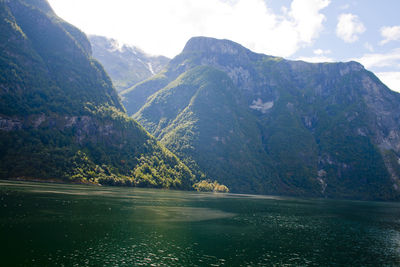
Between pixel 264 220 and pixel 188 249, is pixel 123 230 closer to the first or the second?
pixel 188 249

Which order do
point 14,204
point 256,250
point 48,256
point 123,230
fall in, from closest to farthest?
point 48,256 → point 256,250 → point 123,230 → point 14,204

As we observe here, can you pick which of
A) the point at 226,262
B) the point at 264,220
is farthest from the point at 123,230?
the point at 264,220

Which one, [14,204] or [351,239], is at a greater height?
[14,204]

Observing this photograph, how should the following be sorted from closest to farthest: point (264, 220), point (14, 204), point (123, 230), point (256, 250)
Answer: point (256, 250), point (123, 230), point (14, 204), point (264, 220)

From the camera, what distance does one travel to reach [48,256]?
151ft

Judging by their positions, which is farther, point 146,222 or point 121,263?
point 146,222

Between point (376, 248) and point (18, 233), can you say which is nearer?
point (18, 233)

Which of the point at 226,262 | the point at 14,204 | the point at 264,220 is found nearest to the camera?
the point at 226,262

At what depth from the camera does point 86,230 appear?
66.7 metres

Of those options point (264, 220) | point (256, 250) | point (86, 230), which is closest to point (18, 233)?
point (86, 230)

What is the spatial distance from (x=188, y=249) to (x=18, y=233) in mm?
32065

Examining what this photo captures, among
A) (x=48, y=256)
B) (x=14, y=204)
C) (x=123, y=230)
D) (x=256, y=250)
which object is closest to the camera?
(x=48, y=256)

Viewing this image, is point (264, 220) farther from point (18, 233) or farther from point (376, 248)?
point (18, 233)

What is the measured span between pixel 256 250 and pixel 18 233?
46.6 metres
